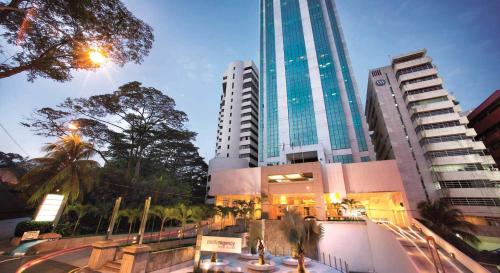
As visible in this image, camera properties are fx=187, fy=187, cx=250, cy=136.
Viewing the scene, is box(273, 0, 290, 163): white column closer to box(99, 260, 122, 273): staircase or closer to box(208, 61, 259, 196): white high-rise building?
box(208, 61, 259, 196): white high-rise building

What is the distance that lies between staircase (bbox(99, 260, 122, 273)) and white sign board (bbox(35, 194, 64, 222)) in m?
7.92

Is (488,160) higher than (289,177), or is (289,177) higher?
(488,160)

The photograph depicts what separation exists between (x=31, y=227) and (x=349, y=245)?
24295mm

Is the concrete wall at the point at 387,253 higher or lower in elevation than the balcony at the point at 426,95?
lower

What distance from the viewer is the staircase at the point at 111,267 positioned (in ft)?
29.0

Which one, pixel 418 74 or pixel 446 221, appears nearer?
pixel 446 221

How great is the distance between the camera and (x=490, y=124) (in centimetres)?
3397

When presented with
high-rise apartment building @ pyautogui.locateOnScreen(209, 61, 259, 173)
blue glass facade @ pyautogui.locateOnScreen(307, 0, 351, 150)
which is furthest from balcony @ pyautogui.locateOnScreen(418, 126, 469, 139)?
high-rise apartment building @ pyautogui.locateOnScreen(209, 61, 259, 173)

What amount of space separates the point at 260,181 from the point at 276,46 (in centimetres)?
3808

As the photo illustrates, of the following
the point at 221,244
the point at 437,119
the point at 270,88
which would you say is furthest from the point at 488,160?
the point at 221,244

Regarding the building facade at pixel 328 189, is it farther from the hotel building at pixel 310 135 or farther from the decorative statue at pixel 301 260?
the decorative statue at pixel 301 260

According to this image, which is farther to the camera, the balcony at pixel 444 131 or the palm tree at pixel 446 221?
the balcony at pixel 444 131

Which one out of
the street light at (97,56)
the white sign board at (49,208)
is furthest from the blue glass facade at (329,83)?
the white sign board at (49,208)

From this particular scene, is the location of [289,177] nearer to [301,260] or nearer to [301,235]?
[301,235]
